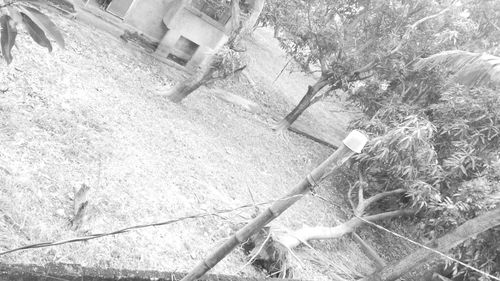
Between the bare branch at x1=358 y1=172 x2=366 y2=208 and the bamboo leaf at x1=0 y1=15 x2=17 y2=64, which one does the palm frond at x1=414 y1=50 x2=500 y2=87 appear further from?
the bamboo leaf at x1=0 y1=15 x2=17 y2=64

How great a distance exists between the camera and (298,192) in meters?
2.20

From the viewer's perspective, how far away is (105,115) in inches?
237

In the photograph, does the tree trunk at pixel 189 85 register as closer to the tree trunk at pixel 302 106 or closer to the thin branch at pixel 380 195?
the tree trunk at pixel 302 106

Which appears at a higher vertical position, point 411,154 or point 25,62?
point 411,154

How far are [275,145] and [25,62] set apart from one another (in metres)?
5.01

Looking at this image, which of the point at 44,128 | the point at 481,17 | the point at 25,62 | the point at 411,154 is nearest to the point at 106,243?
the point at 44,128

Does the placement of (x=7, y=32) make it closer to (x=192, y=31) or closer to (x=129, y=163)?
(x=129, y=163)

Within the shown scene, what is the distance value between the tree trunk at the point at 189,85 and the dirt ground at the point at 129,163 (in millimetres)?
240

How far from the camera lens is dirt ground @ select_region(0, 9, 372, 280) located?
399 cm

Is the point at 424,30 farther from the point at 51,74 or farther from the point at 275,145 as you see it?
the point at 51,74

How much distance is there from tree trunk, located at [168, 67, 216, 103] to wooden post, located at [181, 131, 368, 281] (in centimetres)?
550

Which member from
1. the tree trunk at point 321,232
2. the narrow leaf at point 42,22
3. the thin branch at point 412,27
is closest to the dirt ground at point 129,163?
the tree trunk at point 321,232

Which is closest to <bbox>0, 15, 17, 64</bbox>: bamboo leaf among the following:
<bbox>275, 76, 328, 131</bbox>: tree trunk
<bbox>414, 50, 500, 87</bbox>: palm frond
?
<bbox>414, 50, 500, 87</bbox>: palm frond

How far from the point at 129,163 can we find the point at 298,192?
138 inches
